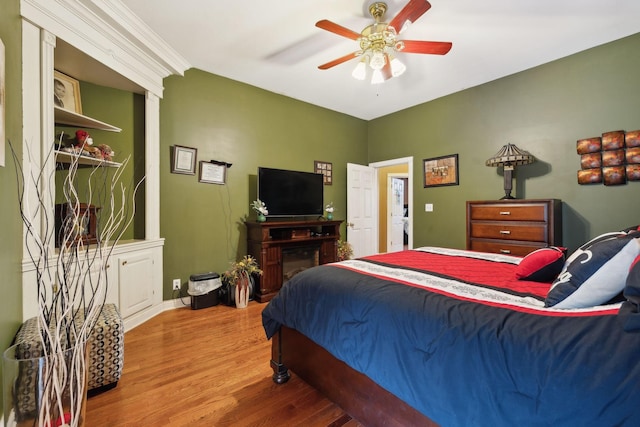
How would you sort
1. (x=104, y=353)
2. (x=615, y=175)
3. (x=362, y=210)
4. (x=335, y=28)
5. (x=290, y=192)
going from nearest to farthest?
(x=104, y=353), (x=335, y=28), (x=615, y=175), (x=290, y=192), (x=362, y=210)

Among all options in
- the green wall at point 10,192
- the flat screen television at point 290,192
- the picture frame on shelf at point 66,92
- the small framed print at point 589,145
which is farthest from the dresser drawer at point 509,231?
the picture frame on shelf at point 66,92

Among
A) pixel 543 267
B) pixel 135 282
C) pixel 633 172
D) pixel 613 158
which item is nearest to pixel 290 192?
pixel 135 282

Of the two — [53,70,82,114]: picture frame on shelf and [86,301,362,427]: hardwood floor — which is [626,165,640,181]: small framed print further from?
[53,70,82,114]: picture frame on shelf

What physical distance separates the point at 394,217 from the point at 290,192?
3.08 m

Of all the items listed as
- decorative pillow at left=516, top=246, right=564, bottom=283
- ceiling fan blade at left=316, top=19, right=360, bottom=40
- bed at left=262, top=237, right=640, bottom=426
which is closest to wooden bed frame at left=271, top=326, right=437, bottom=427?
bed at left=262, top=237, right=640, bottom=426

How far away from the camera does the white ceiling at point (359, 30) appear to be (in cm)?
229

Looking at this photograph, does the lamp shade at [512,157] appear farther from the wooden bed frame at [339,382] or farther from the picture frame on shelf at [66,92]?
the picture frame on shelf at [66,92]

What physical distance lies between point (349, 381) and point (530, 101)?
3.74 meters

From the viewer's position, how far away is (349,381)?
1.43 m

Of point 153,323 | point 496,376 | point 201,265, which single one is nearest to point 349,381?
point 496,376

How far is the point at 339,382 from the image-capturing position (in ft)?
4.86

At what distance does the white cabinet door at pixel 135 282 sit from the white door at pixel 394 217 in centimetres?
442

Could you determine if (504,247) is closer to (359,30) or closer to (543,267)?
(543,267)

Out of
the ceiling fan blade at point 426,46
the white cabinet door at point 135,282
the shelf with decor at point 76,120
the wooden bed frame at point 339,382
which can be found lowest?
the wooden bed frame at point 339,382
